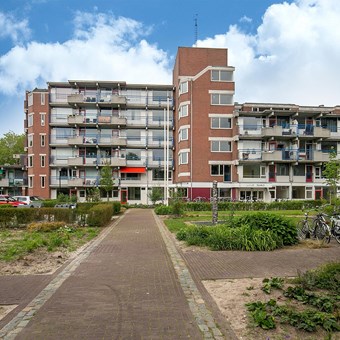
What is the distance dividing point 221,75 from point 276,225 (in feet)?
107

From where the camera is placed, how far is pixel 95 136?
47281mm

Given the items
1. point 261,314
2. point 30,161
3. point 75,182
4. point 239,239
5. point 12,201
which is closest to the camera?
point 261,314

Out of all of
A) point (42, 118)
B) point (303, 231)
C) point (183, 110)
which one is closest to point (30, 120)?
point (42, 118)

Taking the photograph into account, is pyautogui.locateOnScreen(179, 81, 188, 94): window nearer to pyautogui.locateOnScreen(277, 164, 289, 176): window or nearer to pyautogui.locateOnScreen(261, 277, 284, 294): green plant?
pyautogui.locateOnScreen(277, 164, 289, 176): window

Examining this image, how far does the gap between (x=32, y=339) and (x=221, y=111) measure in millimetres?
38690

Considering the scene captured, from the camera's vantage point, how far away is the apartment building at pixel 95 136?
152 feet

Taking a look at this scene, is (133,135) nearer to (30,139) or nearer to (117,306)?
(30,139)

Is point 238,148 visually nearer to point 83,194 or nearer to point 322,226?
point 83,194

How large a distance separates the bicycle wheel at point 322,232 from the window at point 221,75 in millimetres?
31285

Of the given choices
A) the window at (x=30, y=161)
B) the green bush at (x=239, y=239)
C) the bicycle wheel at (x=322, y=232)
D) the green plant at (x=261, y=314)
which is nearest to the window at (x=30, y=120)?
the window at (x=30, y=161)

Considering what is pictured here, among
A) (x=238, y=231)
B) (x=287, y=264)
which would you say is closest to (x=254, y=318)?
(x=287, y=264)

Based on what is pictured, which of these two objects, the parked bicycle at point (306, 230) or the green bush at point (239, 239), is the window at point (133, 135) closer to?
the parked bicycle at point (306, 230)

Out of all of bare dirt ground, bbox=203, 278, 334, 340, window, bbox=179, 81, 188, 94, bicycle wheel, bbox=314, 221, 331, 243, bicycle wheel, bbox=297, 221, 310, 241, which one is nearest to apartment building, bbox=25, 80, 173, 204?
window, bbox=179, 81, 188, 94

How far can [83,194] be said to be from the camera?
46594 mm
